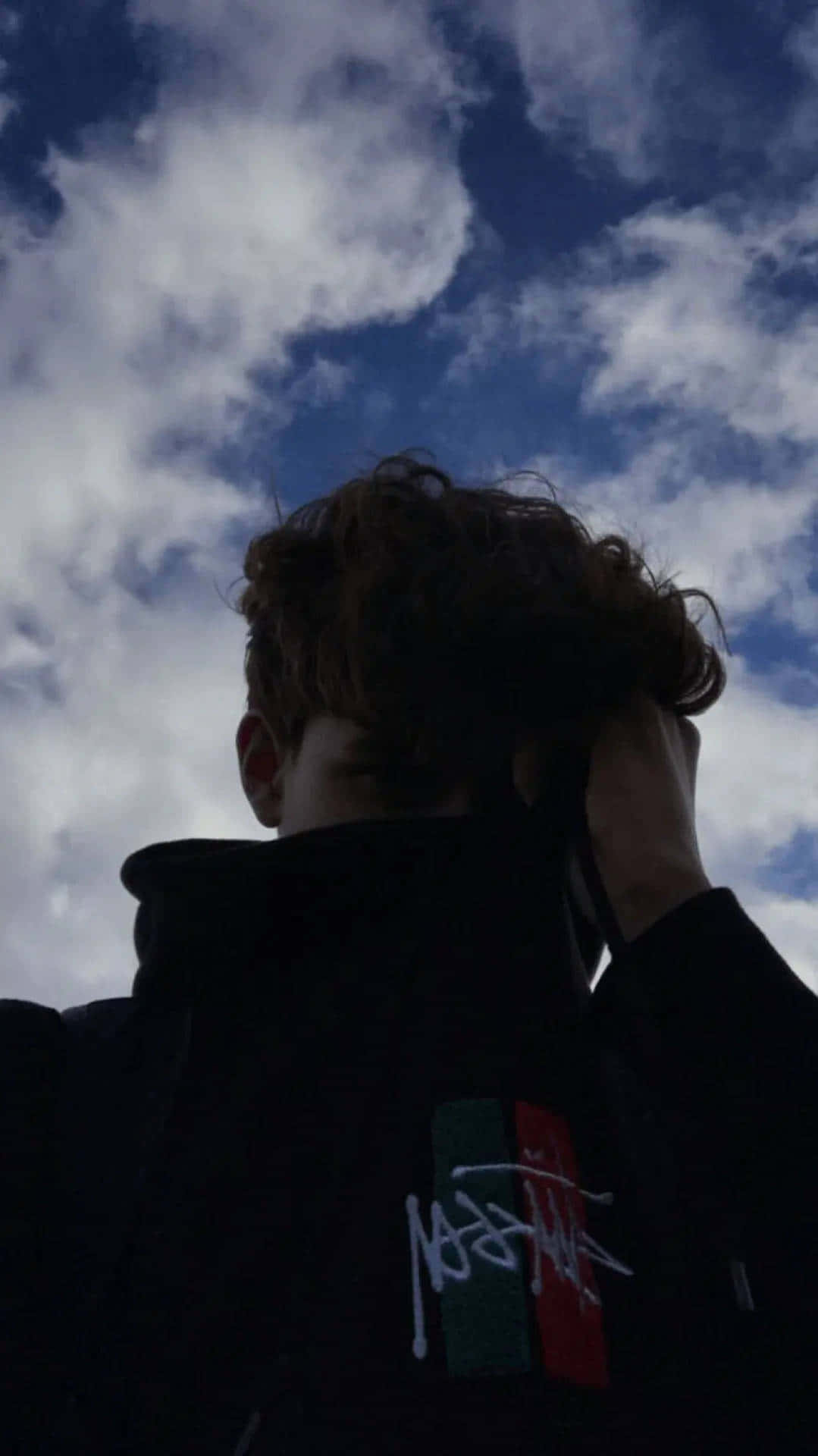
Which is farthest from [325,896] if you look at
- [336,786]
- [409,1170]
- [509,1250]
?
[509,1250]

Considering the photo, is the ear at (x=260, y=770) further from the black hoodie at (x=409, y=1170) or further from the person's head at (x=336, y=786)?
the black hoodie at (x=409, y=1170)

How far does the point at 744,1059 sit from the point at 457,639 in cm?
74

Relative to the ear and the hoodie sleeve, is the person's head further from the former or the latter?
the hoodie sleeve

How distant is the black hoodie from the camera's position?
4.04ft

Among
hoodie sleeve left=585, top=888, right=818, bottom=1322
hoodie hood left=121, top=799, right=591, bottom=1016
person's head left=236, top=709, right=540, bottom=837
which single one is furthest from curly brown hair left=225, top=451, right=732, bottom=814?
hoodie sleeve left=585, top=888, right=818, bottom=1322

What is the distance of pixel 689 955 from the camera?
1567 millimetres

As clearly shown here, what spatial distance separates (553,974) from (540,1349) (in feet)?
1.79

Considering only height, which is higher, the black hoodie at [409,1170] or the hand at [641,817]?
the hand at [641,817]

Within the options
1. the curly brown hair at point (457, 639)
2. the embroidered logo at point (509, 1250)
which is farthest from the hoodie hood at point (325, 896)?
the embroidered logo at point (509, 1250)

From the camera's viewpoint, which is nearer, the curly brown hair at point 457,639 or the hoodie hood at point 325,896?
the hoodie hood at point 325,896

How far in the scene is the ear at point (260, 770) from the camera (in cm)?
210

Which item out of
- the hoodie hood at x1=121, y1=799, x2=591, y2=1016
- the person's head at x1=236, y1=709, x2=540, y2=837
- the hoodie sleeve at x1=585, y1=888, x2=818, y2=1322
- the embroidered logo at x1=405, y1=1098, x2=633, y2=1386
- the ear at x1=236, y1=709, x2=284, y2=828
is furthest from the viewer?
the ear at x1=236, y1=709, x2=284, y2=828

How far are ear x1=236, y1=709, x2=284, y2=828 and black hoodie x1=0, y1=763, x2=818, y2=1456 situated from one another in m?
0.34

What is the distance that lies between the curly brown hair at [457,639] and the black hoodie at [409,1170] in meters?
0.16
